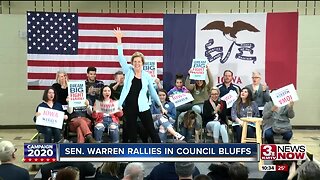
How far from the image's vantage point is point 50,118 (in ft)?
26.3

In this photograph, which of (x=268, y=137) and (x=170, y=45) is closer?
(x=268, y=137)

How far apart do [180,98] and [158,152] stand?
4404 millimetres

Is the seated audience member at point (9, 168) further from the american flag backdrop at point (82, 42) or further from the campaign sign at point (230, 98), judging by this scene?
the american flag backdrop at point (82, 42)

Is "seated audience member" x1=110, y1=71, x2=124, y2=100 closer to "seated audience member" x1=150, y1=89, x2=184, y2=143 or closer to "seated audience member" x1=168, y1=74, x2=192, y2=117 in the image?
"seated audience member" x1=150, y1=89, x2=184, y2=143

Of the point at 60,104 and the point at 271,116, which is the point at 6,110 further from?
the point at 271,116

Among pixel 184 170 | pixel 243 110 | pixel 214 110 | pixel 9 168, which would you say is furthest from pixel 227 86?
pixel 9 168

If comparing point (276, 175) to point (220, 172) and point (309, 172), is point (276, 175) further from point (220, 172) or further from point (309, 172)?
point (309, 172)

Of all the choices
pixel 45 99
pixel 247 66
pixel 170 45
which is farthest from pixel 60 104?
pixel 247 66

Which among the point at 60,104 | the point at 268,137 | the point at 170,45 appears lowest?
the point at 268,137

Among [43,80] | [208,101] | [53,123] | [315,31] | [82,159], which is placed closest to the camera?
[82,159]

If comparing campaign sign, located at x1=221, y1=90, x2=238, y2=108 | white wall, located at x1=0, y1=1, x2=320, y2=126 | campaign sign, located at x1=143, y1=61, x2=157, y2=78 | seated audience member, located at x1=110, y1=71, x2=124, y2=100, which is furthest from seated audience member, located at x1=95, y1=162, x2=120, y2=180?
white wall, located at x1=0, y1=1, x2=320, y2=126

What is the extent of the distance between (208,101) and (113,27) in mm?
2848

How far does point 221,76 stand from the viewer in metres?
10.7

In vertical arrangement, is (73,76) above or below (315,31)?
below
